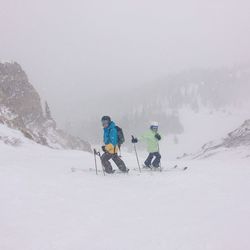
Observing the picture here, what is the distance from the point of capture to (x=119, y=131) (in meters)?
15.6

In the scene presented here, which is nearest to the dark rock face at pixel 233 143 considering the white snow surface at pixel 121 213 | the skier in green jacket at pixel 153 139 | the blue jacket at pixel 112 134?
the skier in green jacket at pixel 153 139

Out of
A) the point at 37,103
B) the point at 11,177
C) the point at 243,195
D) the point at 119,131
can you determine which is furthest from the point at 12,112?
the point at 243,195

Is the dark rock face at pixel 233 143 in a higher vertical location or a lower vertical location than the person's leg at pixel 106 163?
higher

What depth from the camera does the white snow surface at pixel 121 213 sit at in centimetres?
748

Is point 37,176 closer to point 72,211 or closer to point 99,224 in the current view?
point 72,211

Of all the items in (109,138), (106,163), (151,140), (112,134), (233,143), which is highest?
(233,143)

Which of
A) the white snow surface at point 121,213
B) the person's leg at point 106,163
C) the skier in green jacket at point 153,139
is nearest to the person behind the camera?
the white snow surface at point 121,213

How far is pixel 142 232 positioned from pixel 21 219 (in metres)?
2.52

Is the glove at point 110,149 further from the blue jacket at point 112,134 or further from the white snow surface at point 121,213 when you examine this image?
the white snow surface at point 121,213

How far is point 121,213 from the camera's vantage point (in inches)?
374

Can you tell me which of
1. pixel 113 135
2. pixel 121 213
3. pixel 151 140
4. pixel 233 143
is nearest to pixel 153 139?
pixel 151 140

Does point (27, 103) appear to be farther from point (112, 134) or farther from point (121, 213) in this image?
point (121, 213)

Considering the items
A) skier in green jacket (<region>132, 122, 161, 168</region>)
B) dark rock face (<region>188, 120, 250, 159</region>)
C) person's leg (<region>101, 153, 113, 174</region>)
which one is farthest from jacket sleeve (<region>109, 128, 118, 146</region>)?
dark rock face (<region>188, 120, 250, 159</region>)

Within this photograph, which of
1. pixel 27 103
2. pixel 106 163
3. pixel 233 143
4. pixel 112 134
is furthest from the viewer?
pixel 27 103
